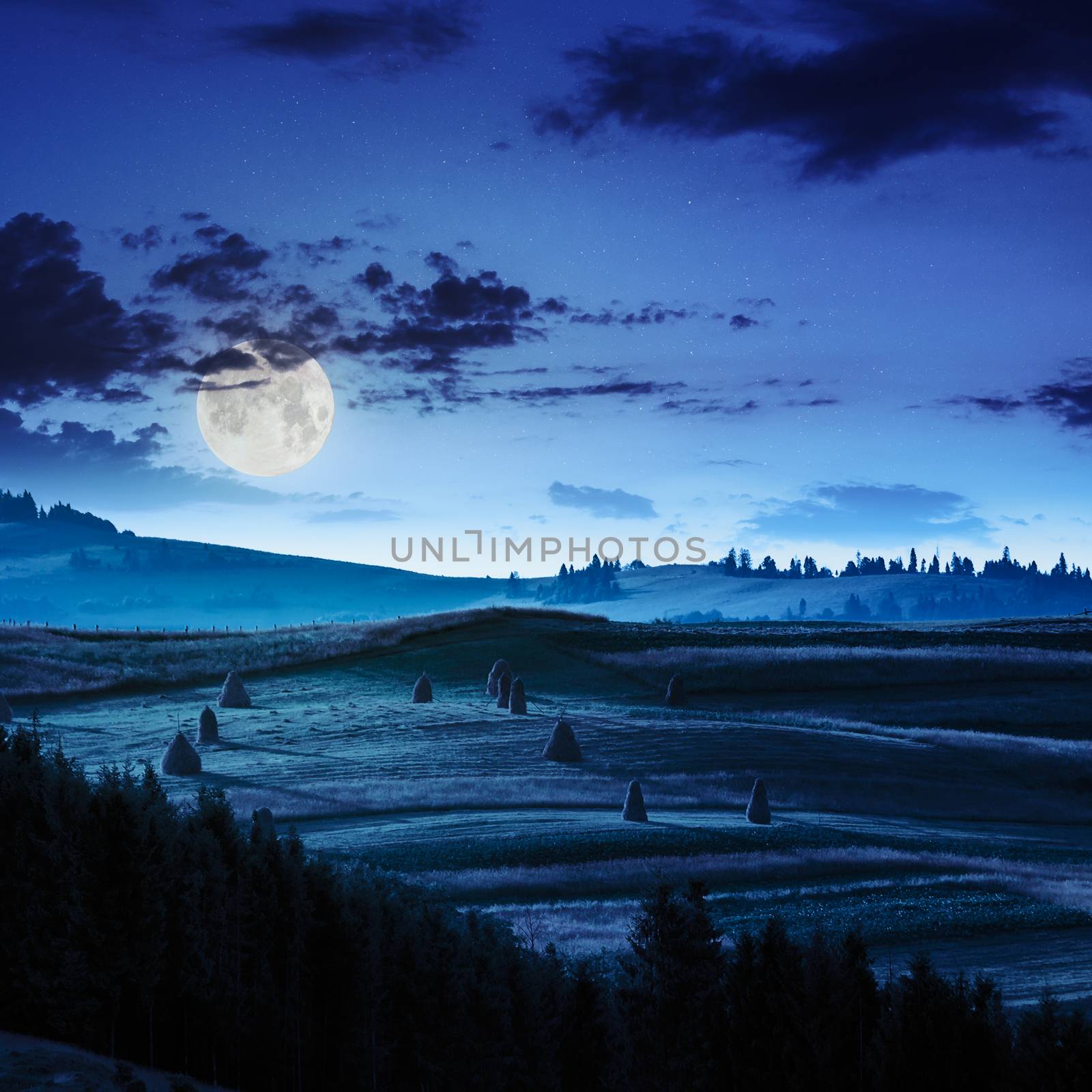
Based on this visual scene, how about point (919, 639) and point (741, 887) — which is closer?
point (741, 887)

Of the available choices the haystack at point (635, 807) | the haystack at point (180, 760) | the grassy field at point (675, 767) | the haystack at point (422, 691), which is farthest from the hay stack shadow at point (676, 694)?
the haystack at point (180, 760)

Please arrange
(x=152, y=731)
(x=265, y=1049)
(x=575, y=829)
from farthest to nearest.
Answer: (x=152, y=731) < (x=575, y=829) < (x=265, y=1049)

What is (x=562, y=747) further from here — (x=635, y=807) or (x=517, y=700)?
(x=517, y=700)

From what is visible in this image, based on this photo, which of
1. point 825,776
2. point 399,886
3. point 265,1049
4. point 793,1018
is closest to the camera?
point 793,1018

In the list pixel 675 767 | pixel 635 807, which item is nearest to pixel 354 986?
pixel 635 807

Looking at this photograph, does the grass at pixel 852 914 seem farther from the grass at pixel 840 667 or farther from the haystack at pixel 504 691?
the grass at pixel 840 667

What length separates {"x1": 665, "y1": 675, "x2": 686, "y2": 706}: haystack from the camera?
54969 mm

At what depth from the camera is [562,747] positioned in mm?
40219

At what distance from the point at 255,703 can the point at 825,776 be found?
92.3ft

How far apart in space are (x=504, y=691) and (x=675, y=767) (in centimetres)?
1306

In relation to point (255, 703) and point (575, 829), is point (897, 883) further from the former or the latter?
point (255, 703)

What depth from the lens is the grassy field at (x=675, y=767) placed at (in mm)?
24312

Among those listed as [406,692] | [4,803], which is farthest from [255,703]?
[4,803]

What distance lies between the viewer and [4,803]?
45.6ft
